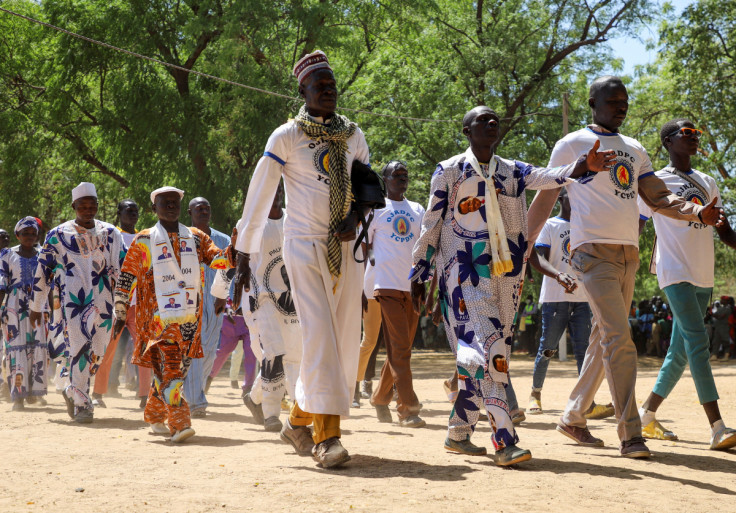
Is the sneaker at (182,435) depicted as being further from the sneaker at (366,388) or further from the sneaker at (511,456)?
the sneaker at (366,388)

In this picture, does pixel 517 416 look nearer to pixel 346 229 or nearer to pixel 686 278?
pixel 686 278

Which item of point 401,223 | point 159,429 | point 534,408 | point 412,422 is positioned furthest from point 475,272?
point 534,408

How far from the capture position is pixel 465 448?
5.89 meters

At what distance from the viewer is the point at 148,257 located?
308 inches

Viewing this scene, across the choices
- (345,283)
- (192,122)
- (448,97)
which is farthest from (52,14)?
(345,283)

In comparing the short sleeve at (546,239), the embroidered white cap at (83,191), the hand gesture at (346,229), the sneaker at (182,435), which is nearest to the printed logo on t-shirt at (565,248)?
the short sleeve at (546,239)

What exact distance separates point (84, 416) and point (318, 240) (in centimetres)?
436

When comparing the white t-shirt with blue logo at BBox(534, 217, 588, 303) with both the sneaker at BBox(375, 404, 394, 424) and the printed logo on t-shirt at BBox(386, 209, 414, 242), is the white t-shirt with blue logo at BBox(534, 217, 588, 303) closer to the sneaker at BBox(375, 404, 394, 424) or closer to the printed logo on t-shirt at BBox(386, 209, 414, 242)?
the printed logo on t-shirt at BBox(386, 209, 414, 242)

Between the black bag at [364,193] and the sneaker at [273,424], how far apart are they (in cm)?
234

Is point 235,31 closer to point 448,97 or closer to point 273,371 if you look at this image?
point 448,97

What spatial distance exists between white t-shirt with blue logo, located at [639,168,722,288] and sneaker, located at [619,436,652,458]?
1.50m

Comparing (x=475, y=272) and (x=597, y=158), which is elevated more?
(x=597, y=158)

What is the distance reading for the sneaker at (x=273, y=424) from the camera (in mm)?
7707

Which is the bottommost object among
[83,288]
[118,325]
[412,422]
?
[412,422]
